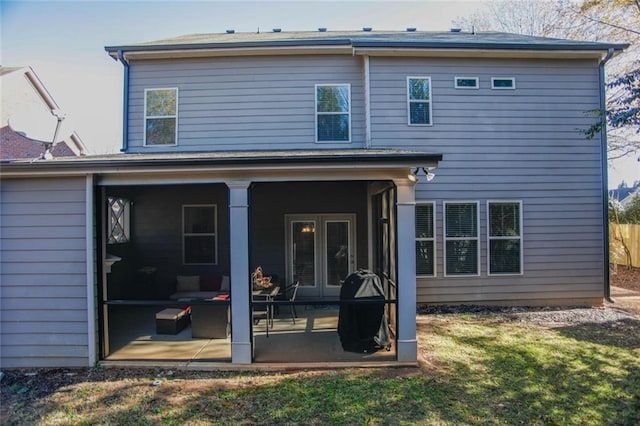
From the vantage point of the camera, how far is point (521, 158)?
7.91 meters

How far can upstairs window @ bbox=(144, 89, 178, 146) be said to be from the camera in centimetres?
812

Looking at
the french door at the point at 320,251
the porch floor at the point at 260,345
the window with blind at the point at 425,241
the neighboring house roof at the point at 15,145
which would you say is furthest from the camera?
the neighboring house roof at the point at 15,145

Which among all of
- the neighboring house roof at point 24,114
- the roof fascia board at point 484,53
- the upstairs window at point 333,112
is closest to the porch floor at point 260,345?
the upstairs window at point 333,112

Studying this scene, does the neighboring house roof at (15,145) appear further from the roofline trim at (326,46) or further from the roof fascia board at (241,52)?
the roofline trim at (326,46)

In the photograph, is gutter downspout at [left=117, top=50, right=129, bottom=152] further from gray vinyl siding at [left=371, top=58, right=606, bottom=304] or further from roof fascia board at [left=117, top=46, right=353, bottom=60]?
gray vinyl siding at [left=371, top=58, right=606, bottom=304]

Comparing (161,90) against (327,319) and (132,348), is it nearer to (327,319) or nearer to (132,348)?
(132,348)

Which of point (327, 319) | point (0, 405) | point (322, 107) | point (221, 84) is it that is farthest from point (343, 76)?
point (0, 405)

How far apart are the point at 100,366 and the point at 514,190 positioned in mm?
8263

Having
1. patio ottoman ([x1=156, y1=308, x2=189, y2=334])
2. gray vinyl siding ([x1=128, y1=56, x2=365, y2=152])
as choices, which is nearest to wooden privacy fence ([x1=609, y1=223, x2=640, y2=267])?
gray vinyl siding ([x1=128, y1=56, x2=365, y2=152])

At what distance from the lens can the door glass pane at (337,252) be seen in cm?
872

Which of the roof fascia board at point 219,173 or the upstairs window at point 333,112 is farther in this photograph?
the upstairs window at point 333,112

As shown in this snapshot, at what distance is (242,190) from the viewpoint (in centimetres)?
495

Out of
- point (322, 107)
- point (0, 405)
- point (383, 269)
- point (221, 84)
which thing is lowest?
point (0, 405)

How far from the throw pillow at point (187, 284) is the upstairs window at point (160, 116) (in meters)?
3.09
